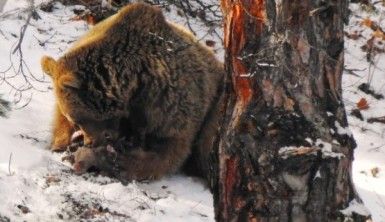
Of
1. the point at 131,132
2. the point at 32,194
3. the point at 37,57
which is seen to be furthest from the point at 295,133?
the point at 37,57

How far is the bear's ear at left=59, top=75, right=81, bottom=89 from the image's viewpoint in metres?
5.95

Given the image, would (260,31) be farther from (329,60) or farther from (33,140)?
(33,140)

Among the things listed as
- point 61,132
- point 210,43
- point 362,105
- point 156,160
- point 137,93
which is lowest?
point 362,105

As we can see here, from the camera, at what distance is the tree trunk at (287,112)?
12.1 ft

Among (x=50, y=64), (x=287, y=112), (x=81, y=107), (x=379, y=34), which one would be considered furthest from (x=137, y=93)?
(x=379, y=34)

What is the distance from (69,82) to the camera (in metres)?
5.95

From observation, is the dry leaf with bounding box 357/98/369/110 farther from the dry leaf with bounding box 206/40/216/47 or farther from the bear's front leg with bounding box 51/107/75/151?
the bear's front leg with bounding box 51/107/75/151

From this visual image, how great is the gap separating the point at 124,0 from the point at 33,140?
11.7ft

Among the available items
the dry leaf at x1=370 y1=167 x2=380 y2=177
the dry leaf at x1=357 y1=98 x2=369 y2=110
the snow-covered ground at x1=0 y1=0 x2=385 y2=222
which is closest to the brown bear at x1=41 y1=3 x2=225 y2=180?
the snow-covered ground at x1=0 y1=0 x2=385 y2=222

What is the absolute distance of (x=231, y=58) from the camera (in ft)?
12.8

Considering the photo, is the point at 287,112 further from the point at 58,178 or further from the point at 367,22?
the point at 367,22

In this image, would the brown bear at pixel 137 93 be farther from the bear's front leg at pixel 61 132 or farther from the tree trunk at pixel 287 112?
the tree trunk at pixel 287 112

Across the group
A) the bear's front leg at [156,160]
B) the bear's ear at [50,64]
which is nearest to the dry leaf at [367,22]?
the bear's front leg at [156,160]

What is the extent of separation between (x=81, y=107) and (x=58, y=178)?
70cm
